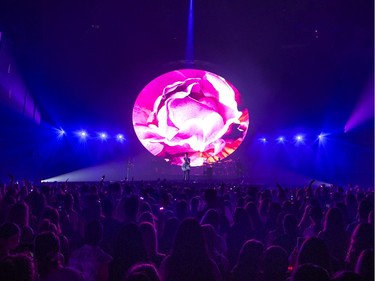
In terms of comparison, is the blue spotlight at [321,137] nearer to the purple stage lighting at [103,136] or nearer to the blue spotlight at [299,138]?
the blue spotlight at [299,138]

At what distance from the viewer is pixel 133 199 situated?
220 inches

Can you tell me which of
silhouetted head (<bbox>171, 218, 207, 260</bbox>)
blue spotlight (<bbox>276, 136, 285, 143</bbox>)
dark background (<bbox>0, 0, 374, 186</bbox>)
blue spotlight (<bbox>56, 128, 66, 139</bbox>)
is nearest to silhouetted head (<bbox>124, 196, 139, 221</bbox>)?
silhouetted head (<bbox>171, 218, 207, 260</bbox>)

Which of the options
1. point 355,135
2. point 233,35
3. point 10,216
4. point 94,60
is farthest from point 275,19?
point 10,216

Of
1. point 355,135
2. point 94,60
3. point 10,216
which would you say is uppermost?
point 94,60

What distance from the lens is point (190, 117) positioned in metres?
22.1

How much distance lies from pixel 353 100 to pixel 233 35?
28.4 feet

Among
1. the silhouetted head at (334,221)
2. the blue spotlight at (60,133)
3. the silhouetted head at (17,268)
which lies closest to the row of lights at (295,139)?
the blue spotlight at (60,133)

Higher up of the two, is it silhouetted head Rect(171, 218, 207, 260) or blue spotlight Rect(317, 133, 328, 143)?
blue spotlight Rect(317, 133, 328, 143)

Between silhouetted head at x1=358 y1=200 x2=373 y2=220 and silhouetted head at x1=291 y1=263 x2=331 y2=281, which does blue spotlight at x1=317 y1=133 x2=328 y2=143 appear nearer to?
silhouetted head at x1=358 y1=200 x2=373 y2=220

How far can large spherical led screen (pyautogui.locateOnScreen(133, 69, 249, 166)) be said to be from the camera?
72.8 feet

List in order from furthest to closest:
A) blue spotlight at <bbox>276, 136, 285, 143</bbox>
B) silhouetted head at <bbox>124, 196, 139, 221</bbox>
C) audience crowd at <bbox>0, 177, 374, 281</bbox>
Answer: blue spotlight at <bbox>276, 136, 285, 143</bbox>
silhouetted head at <bbox>124, 196, 139, 221</bbox>
audience crowd at <bbox>0, 177, 374, 281</bbox>

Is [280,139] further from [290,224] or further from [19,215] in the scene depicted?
[19,215]

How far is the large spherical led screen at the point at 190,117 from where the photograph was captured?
72.8ft

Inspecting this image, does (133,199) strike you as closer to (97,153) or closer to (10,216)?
(10,216)
